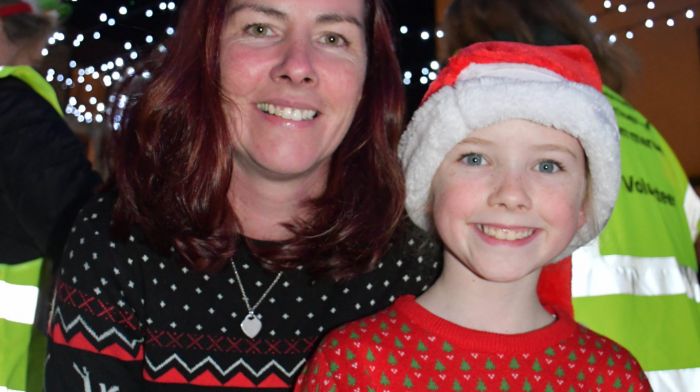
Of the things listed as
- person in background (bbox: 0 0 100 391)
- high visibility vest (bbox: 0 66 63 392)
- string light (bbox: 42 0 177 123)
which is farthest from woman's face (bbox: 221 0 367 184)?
string light (bbox: 42 0 177 123)

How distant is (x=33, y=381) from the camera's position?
2219 millimetres

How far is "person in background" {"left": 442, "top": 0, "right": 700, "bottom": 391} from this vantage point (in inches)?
74.2

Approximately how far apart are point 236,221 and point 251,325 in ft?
0.66

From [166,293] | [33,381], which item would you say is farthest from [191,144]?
[33,381]

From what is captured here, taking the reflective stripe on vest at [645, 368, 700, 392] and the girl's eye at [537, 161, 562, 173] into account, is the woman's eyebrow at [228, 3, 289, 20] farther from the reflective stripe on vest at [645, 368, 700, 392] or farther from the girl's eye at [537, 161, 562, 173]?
the reflective stripe on vest at [645, 368, 700, 392]

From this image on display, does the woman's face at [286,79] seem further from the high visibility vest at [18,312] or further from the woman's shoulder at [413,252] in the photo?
the high visibility vest at [18,312]

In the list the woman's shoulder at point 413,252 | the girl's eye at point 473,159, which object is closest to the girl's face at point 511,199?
the girl's eye at point 473,159

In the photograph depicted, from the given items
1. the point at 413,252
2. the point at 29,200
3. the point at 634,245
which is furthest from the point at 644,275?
the point at 29,200

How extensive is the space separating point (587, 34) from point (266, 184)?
2.86 feet

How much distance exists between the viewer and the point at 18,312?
2.16 m

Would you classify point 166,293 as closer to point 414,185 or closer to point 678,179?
point 414,185

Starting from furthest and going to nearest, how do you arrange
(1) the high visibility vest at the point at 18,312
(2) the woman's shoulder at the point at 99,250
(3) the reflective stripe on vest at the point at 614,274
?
(1) the high visibility vest at the point at 18,312, (3) the reflective stripe on vest at the point at 614,274, (2) the woman's shoulder at the point at 99,250

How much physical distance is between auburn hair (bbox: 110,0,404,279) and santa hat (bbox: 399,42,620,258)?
21cm

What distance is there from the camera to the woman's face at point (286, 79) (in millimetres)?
1631
